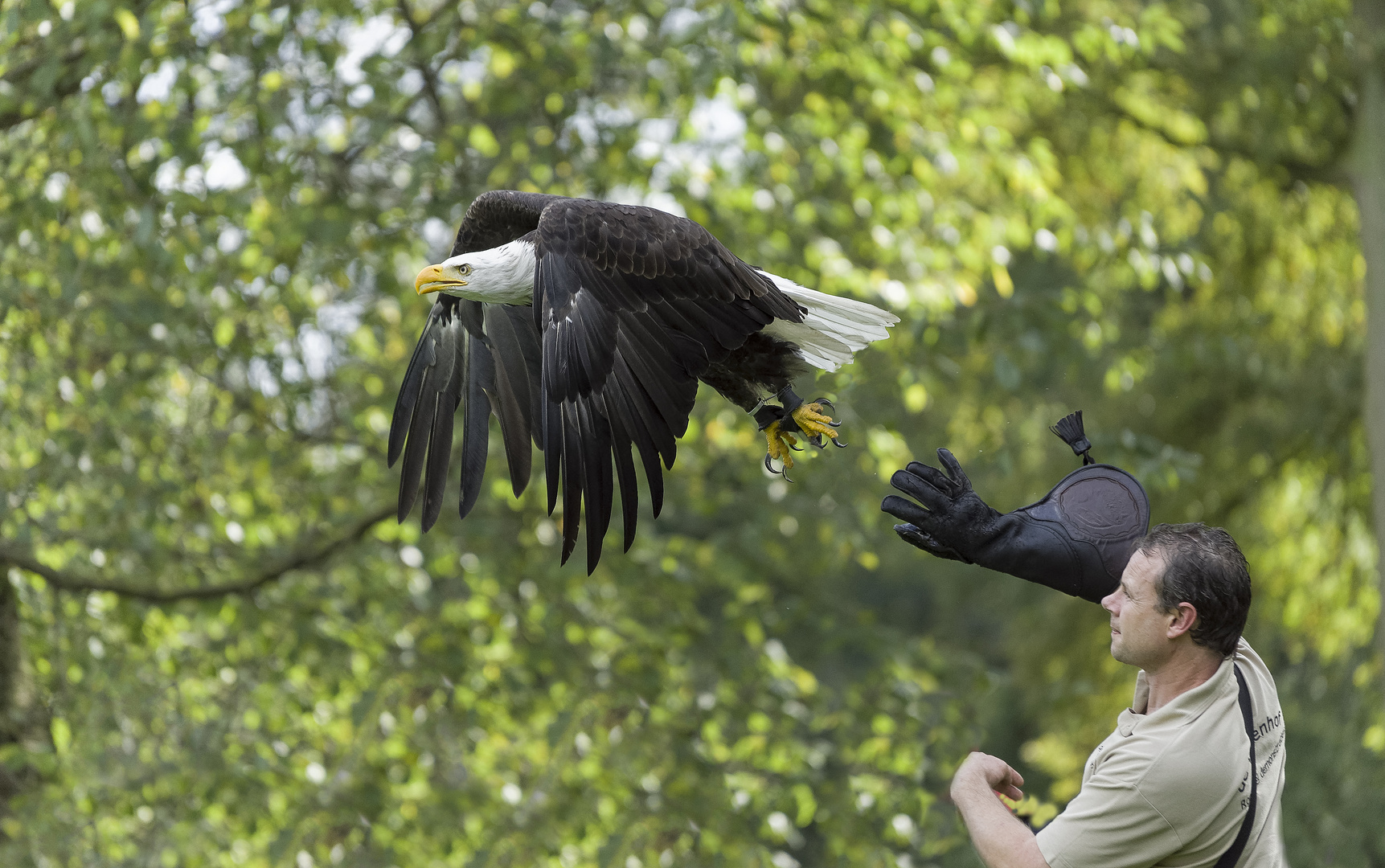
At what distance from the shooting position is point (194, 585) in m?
5.59

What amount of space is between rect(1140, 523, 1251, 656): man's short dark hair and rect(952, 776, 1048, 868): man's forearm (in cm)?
39

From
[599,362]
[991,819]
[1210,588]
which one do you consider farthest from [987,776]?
[599,362]

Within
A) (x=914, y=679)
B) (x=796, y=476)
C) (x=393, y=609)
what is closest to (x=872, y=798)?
(x=914, y=679)

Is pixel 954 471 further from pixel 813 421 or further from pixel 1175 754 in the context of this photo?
pixel 813 421

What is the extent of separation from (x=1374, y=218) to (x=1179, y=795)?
769 cm

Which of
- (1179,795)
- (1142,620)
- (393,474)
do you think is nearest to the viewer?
(1179,795)

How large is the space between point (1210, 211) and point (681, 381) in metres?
6.62

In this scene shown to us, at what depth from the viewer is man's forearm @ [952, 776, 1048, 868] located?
75.1 inches

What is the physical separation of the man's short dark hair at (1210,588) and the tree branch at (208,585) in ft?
13.5

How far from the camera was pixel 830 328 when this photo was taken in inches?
136

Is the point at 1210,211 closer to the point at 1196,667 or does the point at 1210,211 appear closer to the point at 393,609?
the point at 393,609

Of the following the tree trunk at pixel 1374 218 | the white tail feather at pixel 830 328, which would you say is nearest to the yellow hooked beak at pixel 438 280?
the white tail feather at pixel 830 328

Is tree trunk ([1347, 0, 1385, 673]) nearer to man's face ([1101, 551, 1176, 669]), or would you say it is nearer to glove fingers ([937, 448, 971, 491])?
glove fingers ([937, 448, 971, 491])

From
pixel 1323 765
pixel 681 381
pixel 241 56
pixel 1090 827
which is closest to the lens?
pixel 1090 827
